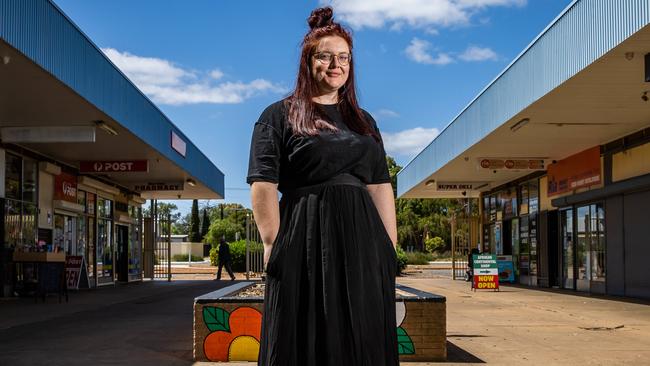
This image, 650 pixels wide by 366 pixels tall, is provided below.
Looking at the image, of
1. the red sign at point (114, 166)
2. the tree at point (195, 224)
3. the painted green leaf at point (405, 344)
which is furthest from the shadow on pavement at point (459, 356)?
the tree at point (195, 224)

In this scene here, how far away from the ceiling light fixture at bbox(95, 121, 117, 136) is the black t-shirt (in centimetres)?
1212

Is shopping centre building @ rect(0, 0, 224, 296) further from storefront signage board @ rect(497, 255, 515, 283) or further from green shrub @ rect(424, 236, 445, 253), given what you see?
green shrub @ rect(424, 236, 445, 253)

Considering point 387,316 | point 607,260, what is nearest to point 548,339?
point 387,316

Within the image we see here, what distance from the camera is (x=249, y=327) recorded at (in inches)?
274

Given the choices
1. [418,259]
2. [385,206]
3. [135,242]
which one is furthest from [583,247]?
[418,259]

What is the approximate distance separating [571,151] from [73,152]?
12.4 metres

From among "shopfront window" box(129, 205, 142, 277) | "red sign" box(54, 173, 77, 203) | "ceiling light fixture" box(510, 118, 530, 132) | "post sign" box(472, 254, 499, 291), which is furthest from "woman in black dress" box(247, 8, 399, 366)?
"shopfront window" box(129, 205, 142, 277)

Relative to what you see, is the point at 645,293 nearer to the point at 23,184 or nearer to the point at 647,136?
the point at 647,136

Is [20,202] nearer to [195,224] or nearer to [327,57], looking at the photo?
[327,57]

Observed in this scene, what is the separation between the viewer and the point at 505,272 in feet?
82.1

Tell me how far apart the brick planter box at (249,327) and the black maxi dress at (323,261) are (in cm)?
416

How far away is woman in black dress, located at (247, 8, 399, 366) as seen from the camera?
105 inches

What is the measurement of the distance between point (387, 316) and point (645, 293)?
14450 mm

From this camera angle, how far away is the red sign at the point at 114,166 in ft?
64.7
